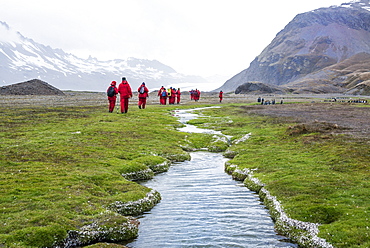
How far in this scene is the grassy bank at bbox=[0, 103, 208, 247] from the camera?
15.1 meters

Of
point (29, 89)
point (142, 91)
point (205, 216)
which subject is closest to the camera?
point (205, 216)

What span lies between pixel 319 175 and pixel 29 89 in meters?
169

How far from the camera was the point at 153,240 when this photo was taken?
53.0 ft

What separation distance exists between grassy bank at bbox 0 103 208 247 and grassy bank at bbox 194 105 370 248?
8.36 m

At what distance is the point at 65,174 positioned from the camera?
72.5ft

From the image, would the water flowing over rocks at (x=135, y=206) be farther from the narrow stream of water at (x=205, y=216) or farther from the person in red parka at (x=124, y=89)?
the person in red parka at (x=124, y=89)

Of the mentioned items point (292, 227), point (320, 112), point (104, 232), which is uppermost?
point (320, 112)

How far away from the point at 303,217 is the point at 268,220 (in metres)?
2.19

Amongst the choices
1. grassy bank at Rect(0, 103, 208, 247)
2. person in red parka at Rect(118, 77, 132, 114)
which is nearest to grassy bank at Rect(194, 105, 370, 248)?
grassy bank at Rect(0, 103, 208, 247)

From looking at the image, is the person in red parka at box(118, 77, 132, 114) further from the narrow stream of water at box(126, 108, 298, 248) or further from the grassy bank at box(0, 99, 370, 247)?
the narrow stream of water at box(126, 108, 298, 248)

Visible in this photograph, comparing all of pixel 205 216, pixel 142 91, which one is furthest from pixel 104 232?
pixel 142 91

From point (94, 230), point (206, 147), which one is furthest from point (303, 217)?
point (206, 147)

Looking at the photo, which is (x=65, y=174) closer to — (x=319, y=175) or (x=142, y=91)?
(x=319, y=175)

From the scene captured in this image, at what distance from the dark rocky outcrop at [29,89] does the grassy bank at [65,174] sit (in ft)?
428
